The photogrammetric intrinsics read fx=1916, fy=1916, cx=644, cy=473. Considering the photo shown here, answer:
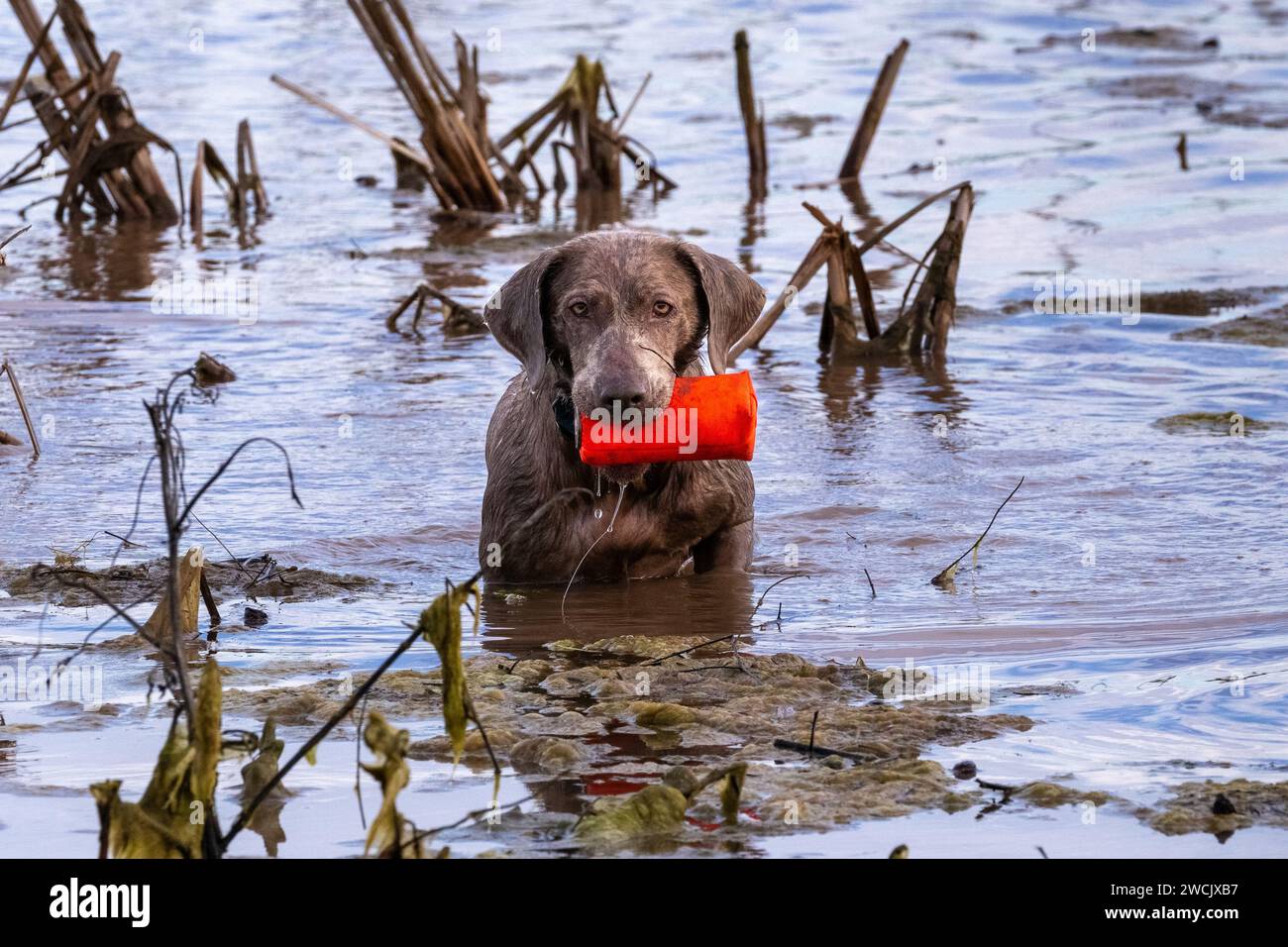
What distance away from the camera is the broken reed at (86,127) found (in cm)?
1283

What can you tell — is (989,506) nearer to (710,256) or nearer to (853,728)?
(710,256)

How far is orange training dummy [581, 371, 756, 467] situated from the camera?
20.8ft

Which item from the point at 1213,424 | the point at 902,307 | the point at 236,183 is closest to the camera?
the point at 1213,424

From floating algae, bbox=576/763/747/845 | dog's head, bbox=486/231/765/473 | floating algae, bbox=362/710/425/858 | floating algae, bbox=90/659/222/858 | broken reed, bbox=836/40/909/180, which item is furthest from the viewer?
broken reed, bbox=836/40/909/180

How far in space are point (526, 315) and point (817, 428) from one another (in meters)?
3.03

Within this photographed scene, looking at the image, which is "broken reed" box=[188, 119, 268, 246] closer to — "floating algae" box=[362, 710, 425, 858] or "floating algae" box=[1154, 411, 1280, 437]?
"floating algae" box=[1154, 411, 1280, 437]

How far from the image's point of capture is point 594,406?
246 inches

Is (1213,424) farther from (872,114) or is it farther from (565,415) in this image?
(872,114)
